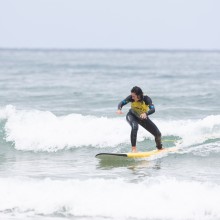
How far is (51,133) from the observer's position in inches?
691

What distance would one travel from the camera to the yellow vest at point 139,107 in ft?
43.6

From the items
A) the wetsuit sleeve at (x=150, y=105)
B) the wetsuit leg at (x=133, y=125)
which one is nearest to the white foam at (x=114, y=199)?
the wetsuit sleeve at (x=150, y=105)

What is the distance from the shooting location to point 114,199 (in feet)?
33.6

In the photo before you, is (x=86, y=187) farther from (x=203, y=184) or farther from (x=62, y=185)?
(x=203, y=184)

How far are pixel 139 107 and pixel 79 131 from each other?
4.72 m

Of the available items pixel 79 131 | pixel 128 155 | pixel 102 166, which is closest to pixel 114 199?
pixel 102 166

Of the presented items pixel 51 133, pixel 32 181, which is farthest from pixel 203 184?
pixel 51 133

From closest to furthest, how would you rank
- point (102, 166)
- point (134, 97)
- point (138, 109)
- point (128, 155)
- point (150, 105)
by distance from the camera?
point (150, 105) → point (134, 97) → point (102, 166) → point (138, 109) → point (128, 155)

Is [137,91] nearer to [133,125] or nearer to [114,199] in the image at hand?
[133,125]

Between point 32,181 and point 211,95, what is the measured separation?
1718 centimetres

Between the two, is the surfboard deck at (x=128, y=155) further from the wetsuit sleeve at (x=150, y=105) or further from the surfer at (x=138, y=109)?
the wetsuit sleeve at (x=150, y=105)

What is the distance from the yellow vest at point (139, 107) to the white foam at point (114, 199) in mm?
2579

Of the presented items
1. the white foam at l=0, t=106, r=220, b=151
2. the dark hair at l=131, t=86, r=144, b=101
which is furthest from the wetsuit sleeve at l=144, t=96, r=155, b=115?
the white foam at l=0, t=106, r=220, b=151

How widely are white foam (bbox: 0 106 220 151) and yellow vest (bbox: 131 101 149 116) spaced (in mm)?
2542
